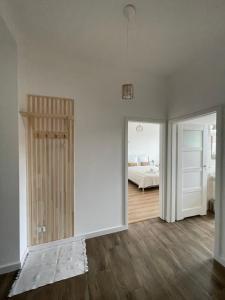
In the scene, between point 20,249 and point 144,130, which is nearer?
point 20,249

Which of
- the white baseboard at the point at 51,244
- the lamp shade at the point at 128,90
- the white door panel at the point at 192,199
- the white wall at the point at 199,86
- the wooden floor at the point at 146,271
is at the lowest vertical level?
the wooden floor at the point at 146,271

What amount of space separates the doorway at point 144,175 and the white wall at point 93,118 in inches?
9.2

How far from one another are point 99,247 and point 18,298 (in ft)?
3.62

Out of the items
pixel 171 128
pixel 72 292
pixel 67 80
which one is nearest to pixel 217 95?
pixel 171 128

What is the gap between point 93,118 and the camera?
255 cm

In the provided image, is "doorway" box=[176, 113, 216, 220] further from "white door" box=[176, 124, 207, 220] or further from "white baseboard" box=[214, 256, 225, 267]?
"white baseboard" box=[214, 256, 225, 267]

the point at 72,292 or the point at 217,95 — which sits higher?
the point at 217,95

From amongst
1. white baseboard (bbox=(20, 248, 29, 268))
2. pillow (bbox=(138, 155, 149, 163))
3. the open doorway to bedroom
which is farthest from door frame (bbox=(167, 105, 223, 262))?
pillow (bbox=(138, 155, 149, 163))

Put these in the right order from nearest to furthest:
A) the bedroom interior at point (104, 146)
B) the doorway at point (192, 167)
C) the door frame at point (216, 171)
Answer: the bedroom interior at point (104, 146) < the door frame at point (216, 171) < the doorway at point (192, 167)

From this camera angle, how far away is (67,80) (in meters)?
2.40

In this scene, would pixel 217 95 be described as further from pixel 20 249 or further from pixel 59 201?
pixel 20 249

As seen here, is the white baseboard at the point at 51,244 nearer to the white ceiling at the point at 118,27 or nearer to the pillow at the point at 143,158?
the white ceiling at the point at 118,27

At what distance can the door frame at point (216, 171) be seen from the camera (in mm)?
2053

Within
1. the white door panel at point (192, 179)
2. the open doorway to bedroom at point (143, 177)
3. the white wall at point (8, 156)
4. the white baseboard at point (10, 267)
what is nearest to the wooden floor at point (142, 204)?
the open doorway to bedroom at point (143, 177)
